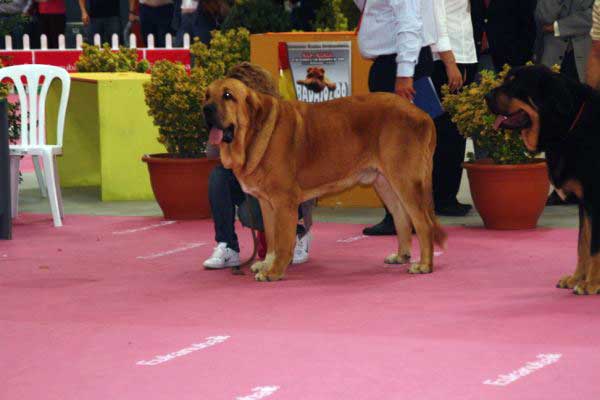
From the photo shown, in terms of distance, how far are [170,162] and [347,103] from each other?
2405mm

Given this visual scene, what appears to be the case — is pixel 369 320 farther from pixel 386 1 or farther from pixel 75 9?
pixel 75 9

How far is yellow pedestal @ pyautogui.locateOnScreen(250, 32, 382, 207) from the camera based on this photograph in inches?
402

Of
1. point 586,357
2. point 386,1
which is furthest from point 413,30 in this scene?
point 586,357

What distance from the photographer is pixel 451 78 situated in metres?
9.17

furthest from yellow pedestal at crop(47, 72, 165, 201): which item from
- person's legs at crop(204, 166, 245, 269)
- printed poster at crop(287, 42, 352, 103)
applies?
person's legs at crop(204, 166, 245, 269)

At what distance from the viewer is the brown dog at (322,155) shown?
7.23 m

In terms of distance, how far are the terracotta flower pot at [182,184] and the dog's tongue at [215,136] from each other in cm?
250

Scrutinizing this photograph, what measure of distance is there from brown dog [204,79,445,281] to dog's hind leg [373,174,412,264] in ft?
0.50

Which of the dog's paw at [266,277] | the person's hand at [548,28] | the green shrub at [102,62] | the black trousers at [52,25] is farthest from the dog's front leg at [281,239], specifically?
the black trousers at [52,25]

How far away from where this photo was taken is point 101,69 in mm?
12320

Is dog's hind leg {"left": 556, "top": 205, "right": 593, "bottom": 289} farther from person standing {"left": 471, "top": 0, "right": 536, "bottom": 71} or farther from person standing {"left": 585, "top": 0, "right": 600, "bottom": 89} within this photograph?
person standing {"left": 471, "top": 0, "right": 536, "bottom": 71}

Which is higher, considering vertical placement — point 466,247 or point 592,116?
point 592,116

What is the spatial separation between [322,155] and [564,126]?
1510 millimetres

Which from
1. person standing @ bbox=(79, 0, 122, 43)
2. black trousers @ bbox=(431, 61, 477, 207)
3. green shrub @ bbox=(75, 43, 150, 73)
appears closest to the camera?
black trousers @ bbox=(431, 61, 477, 207)
